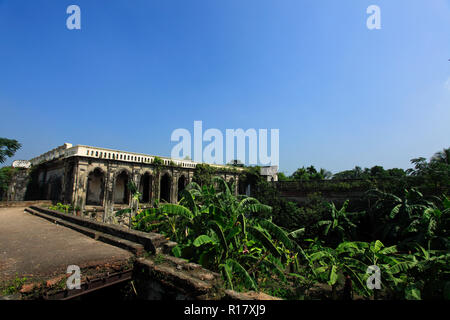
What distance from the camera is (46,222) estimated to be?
9.02 m

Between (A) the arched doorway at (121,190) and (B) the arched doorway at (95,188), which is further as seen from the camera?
(A) the arched doorway at (121,190)

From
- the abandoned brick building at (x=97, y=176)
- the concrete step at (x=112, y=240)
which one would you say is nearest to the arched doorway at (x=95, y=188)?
the abandoned brick building at (x=97, y=176)

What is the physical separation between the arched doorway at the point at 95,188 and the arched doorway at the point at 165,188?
4.70 meters

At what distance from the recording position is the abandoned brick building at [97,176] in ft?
47.0

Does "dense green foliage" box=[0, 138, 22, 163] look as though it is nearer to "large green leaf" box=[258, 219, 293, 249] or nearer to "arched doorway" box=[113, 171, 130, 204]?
"arched doorway" box=[113, 171, 130, 204]

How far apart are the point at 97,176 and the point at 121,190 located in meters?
2.07

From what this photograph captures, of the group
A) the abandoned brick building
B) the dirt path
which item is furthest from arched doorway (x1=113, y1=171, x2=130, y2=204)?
the dirt path

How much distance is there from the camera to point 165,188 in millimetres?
19812

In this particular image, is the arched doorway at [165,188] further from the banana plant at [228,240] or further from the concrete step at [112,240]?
the banana plant at [228,240]

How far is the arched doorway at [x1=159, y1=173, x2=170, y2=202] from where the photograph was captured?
62.8 feet

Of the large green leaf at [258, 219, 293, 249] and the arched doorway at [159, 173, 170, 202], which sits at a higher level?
the arched doorway at [159, 173, 170, 202]

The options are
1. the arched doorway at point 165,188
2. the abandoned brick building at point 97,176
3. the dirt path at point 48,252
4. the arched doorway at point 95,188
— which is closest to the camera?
the dirt path at point 48,252

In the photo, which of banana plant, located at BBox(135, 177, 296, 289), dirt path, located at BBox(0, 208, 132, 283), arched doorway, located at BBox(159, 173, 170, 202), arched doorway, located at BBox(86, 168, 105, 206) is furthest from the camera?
arched doorway, located at BBox(159, 173, 170, 202)
